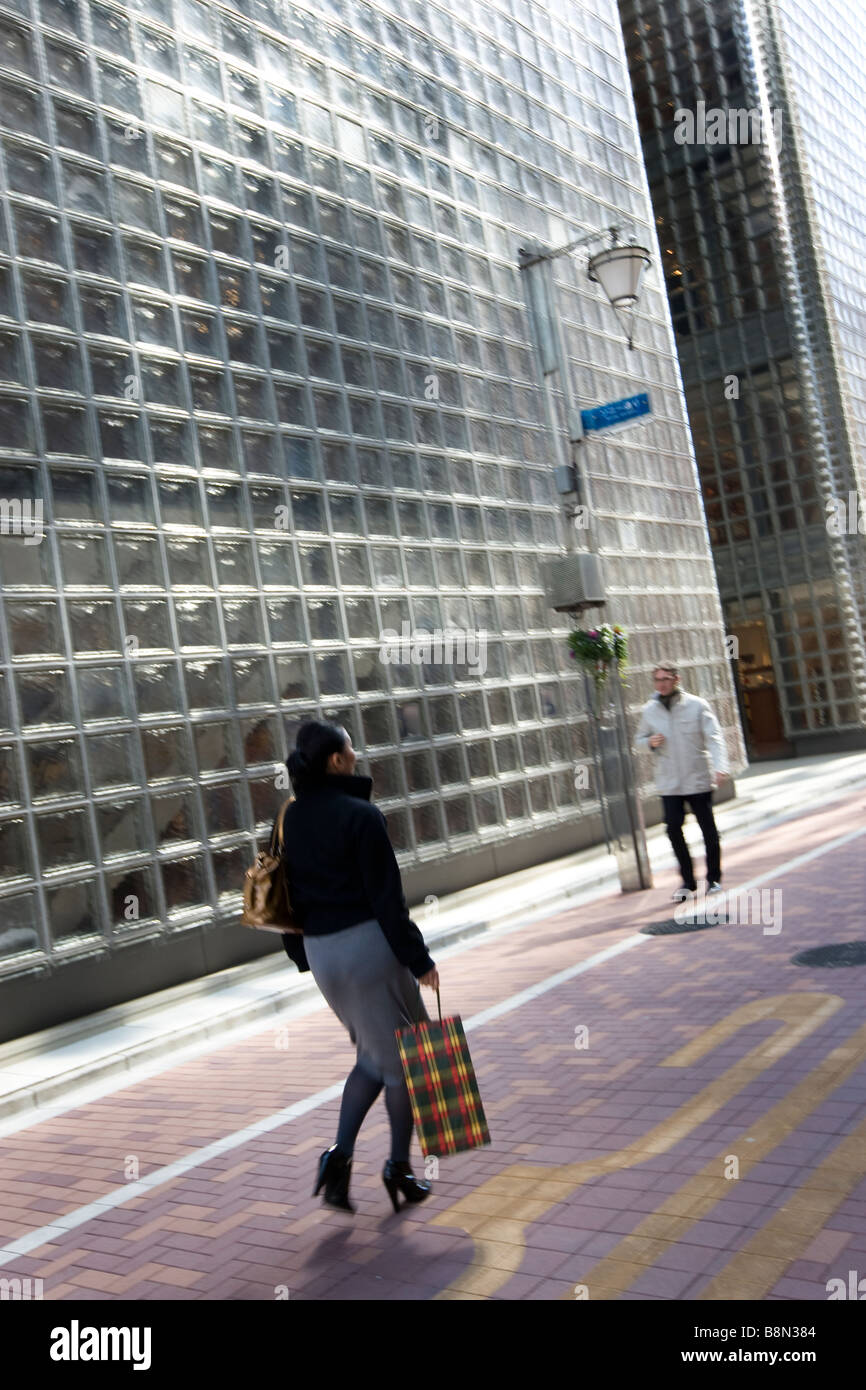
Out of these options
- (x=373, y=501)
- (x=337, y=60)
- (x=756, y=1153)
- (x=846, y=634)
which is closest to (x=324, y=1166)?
(x=756, y=1153)

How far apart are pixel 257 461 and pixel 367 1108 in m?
6.68

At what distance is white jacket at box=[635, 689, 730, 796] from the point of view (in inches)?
389

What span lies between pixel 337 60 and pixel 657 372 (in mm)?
7108

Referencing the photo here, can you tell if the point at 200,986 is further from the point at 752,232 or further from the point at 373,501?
the point at 752,232

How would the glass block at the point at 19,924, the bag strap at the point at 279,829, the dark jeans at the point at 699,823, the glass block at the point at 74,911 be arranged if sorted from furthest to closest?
1. the dark jeans at the point at 699,823
2. the glass block at the point at 74,911
3. the glass block at the point at 19,924
4. the bag strap at the point at 279,829

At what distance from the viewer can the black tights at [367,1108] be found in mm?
4359

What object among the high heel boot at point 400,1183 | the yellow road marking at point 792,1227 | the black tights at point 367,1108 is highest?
the black tights at point 367,1108

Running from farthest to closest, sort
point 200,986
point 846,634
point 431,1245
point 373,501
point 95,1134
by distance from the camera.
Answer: point 846,634 < point 373,501 < point 200,986 < point 95,1134 < point 431,1245

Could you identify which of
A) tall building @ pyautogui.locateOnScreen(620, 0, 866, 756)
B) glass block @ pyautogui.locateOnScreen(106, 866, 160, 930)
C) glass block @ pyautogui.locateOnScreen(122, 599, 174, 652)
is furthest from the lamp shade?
tall building @ pyautogui.locateOnScreen(620, 0, 866, 756)

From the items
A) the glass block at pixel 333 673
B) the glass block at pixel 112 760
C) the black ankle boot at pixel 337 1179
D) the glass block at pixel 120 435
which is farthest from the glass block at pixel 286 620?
the black ankle boot at pixel 337 1179

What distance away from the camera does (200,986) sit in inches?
339

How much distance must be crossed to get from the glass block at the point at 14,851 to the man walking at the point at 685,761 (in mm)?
5102

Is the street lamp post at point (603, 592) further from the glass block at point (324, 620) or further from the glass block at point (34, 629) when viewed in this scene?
the glass block at point (34, 629)

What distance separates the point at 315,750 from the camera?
4.35 metres
